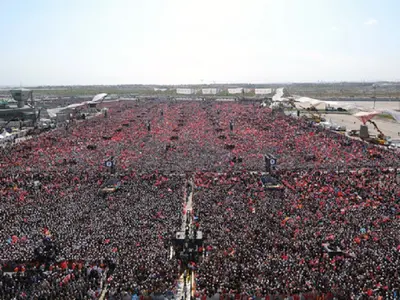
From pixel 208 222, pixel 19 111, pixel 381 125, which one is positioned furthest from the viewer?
pixel 19 111

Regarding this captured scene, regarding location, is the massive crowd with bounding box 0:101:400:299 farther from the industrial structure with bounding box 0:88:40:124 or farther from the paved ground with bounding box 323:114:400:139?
the industrial structure with bounding box 0:88:40:124

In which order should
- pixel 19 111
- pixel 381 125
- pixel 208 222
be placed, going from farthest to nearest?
pixel 19 111 → pixel 381 125 → pixel 208 222

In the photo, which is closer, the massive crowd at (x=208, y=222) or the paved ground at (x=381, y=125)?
the massive crowd at (x=208, y=222)

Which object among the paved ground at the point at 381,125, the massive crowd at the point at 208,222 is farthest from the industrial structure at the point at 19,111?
the paved ground at the point at 381,125

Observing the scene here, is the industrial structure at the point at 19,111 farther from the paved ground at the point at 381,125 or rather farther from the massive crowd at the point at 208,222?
the paved ground at the point at 381,125

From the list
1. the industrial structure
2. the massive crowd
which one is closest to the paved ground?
the massive crowd

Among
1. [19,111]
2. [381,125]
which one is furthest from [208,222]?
[19,111]

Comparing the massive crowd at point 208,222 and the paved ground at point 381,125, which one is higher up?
the paved ground at point 381,125

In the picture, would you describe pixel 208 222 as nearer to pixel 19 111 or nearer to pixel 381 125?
pixel 381 125

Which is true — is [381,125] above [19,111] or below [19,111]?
below
